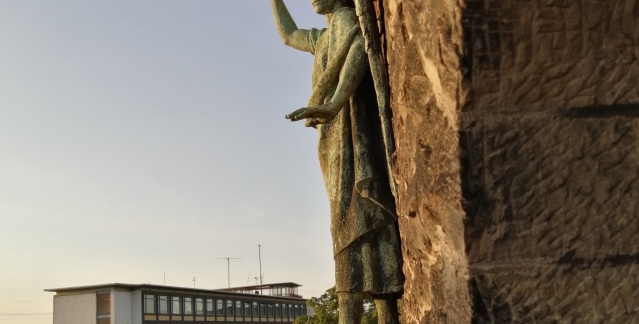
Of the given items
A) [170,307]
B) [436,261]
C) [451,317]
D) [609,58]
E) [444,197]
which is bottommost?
[451,317]

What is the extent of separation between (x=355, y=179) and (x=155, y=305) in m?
46.8

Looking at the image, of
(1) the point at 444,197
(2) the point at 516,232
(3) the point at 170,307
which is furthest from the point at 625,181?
(3) the point at 170,307

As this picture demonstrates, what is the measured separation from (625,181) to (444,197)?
1.55ft

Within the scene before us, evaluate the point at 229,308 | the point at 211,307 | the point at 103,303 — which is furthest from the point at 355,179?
the point at 229,308

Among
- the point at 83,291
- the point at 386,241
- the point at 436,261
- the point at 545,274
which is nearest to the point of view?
the point at 545,274

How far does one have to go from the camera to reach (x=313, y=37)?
17.4ft

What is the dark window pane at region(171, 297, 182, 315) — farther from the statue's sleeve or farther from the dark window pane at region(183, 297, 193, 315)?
the statue's sleeve

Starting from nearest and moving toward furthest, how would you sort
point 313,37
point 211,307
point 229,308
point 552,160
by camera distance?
point 552,160, point 313,37, point 211,307, point 229,308

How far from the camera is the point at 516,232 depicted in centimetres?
218

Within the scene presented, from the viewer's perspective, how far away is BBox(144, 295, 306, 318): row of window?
49.9 meters

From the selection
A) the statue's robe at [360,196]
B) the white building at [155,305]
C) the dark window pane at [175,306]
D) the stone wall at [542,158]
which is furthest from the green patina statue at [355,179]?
the dark window pane at [175,306]

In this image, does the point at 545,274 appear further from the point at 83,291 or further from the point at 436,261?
the point at 83,291

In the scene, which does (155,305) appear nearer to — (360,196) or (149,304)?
(149,304)

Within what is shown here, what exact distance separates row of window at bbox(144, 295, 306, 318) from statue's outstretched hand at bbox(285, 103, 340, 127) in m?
46.6
